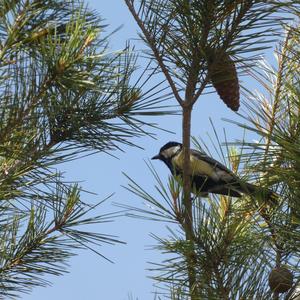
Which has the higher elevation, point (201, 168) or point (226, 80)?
point (201, 168)

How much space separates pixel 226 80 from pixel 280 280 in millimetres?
621

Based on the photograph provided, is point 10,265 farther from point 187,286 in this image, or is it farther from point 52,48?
point 52,48

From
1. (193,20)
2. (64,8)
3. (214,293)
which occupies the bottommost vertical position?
(214,293)

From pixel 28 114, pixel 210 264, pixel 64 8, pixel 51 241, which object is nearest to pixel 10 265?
pixel 51 241

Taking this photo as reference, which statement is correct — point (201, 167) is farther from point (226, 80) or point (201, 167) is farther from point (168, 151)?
point (226, 80)

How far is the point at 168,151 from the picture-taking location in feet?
15.0

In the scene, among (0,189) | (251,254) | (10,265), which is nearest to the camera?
(251,254)

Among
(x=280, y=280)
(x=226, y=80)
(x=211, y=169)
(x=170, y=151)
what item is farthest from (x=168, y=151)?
(x=280, y=280)

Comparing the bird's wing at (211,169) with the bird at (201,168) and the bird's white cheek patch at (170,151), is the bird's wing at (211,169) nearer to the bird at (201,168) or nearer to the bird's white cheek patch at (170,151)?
the bird at (201,168)

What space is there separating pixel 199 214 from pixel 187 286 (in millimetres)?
206

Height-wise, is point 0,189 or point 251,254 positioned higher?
point 0,189

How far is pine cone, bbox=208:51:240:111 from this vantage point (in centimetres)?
206

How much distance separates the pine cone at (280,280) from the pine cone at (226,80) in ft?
1.86

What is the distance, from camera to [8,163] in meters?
2.40
